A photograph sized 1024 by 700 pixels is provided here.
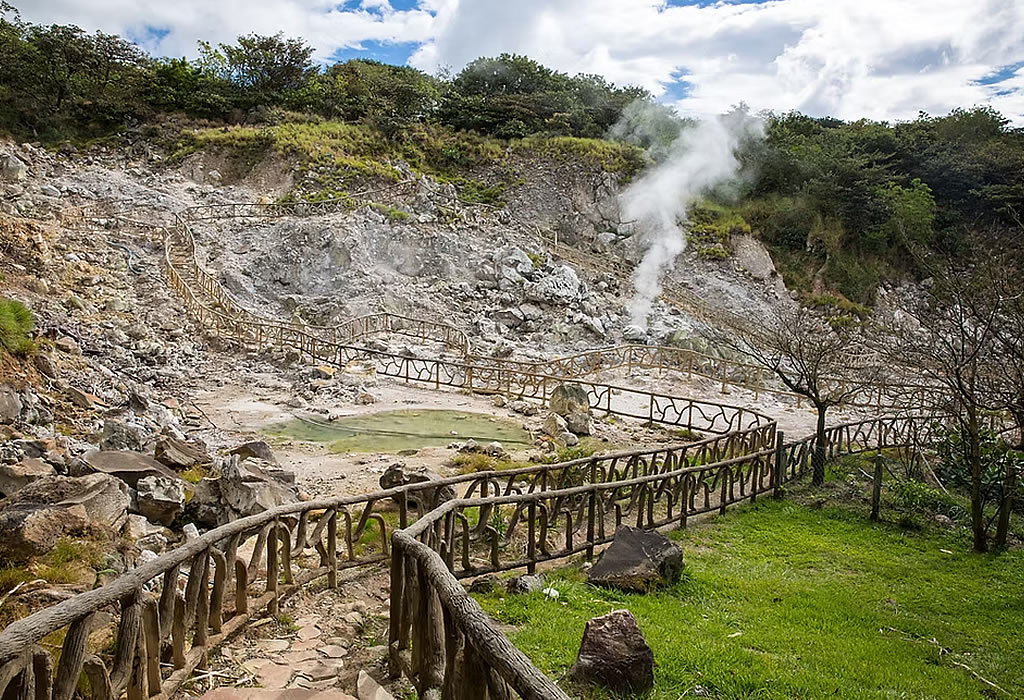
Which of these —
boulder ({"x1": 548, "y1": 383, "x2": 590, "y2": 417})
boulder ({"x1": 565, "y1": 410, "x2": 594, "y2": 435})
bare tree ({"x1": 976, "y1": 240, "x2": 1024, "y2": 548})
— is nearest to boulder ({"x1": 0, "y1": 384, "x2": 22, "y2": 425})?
boulder ({"x1": 565, "y1": 410, "x2": 594, "y2": 435})

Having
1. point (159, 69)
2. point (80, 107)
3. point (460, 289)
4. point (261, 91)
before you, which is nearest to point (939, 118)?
point (460, 289)

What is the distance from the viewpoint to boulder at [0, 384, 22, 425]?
382 inches

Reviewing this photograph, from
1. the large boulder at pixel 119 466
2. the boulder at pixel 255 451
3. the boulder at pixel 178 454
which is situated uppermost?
the large boulder at pixel 119 466

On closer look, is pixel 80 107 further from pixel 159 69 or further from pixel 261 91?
pixel 261 91

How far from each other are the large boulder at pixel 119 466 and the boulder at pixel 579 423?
9147mm

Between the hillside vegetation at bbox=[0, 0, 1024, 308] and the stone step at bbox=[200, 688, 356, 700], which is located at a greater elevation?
the hillside vegetation at bbox=[0, 0, 1024, 308]

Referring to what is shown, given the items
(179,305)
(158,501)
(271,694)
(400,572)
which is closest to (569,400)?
(158,501)

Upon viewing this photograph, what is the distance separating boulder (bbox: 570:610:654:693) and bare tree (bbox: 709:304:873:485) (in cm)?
872

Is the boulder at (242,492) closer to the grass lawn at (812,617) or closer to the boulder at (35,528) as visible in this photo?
the boulder at (35,528)

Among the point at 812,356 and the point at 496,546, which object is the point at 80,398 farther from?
the point at 812,356

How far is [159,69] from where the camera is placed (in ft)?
117

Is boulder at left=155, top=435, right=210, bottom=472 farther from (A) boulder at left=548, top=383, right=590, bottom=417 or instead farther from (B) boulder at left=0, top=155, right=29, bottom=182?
(B) boulder at left=0, top=155, right=29, bottom=182

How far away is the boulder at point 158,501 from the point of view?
6.80m

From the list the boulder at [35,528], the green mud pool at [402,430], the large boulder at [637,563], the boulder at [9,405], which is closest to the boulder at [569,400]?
the green mud pool at [402,430]
